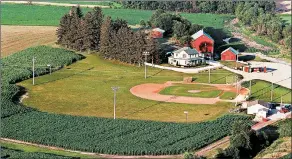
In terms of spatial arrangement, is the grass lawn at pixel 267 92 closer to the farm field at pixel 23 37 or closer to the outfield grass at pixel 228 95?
the outfield grass at pixel 228 95

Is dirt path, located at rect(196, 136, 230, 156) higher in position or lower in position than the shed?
lower

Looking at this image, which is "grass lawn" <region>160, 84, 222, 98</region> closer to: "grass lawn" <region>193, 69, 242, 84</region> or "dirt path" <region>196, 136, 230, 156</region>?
"grass lawn" <region>193, 69, 242, 84</region>

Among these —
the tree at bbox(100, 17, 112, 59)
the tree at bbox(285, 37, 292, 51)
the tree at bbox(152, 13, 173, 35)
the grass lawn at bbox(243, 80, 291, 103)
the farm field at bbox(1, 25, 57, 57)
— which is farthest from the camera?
the tree at bbox(152, 13, 173, 35)

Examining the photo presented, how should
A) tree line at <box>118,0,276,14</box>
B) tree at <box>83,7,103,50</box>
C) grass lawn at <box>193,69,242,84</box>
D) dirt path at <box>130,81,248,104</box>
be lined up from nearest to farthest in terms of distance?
dirt path at <box>130,81,248,104</box> → grass lawn at <box>193,69,242,84</box> → tree at <box>83,7,103,50</box> → tree line at <box>118,0,276,14</box>

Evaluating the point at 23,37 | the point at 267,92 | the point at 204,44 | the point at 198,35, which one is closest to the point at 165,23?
the point at 198,35

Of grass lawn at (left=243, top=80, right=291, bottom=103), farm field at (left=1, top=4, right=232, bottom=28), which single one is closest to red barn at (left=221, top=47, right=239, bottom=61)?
grass lawn at (left=243, top=80, right=291, bottom=103)

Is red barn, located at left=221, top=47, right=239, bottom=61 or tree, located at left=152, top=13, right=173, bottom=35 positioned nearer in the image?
red barn, located at left=221, top=47, right=239, bottom=61

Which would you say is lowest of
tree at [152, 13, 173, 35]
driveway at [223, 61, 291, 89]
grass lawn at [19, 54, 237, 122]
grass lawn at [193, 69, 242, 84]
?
grass lawn at [19, 54, 237, 122]

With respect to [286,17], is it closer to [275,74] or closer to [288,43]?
[288,43]
